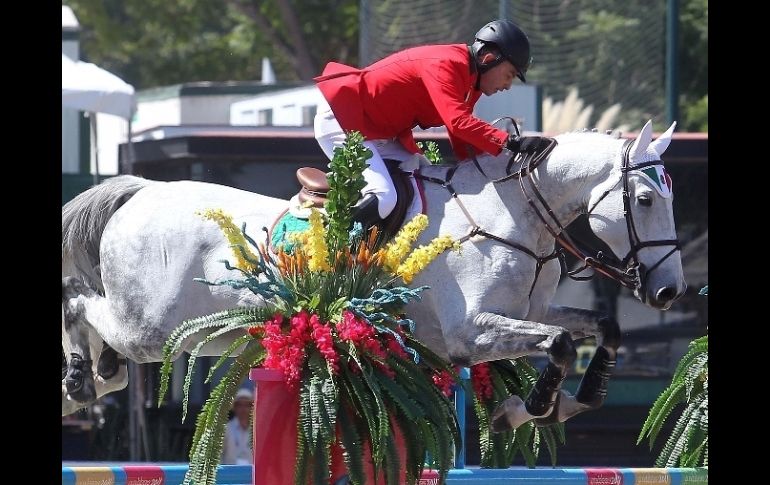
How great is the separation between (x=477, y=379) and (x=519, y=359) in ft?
0.84

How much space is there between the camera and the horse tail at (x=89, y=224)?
21.9 feet

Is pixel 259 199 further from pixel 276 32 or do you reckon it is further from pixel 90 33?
pixel 90 33

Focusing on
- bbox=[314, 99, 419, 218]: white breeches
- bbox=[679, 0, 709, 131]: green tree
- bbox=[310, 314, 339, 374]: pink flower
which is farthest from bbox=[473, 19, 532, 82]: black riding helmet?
bbox=[679, 0, 709, 131]: green tree

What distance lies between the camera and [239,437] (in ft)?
30.5

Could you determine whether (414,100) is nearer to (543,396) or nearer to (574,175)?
(574,175)

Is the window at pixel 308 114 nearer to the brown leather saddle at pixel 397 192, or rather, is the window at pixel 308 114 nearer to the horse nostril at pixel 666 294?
the brown leather saddle at pixel 397 192

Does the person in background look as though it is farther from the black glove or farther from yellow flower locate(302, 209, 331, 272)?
yellow flower locate(302, 209, 331, 272)

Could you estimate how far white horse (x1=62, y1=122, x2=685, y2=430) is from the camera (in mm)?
5504

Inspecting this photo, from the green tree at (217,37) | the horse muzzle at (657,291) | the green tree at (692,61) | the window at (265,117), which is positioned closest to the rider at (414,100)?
the horse muzzle at (657,291)

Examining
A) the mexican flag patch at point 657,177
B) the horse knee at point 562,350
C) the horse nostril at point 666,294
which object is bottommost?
the horse knee at point 562,350

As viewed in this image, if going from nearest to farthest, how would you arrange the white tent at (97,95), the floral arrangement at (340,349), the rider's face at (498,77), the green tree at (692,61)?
the floral arrangement at (340,349) → the rider's face at (498,77) → the white tent at (97,95) → the green tree at (692,61)

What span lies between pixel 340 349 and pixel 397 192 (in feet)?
3.26

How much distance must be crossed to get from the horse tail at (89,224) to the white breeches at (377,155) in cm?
112
